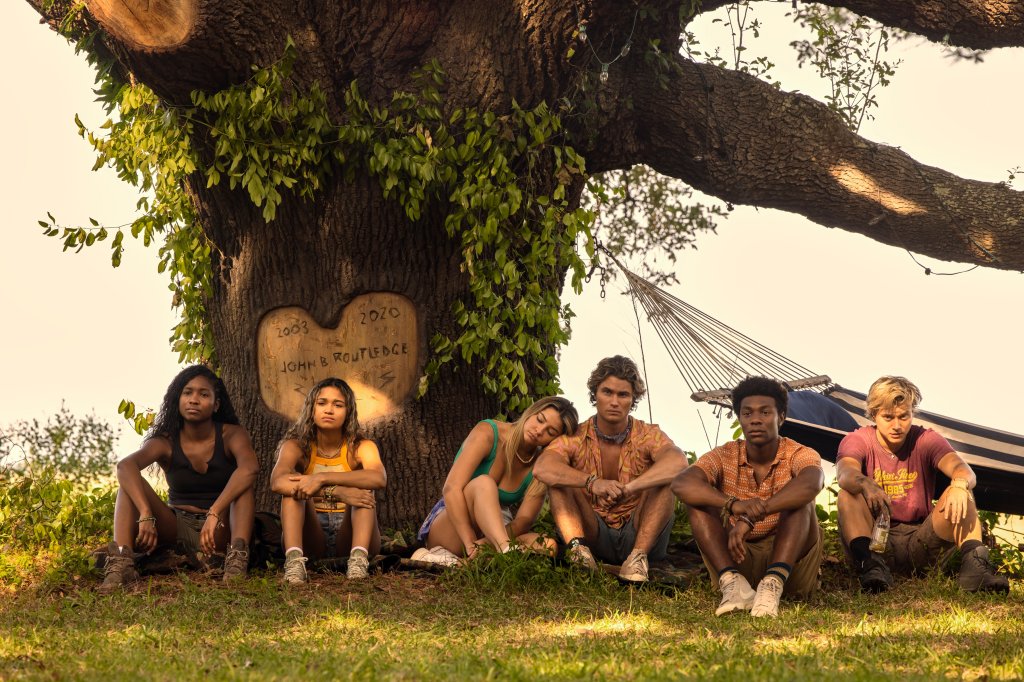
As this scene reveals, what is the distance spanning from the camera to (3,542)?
5.77 metres

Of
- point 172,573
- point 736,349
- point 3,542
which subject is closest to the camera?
point 172,573

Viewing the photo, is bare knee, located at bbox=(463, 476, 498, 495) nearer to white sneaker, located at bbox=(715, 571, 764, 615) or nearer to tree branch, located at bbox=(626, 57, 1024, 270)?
white sneaker, located at bbox=(715, 571, 764, 615)

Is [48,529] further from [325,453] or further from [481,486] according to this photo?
[481,486]

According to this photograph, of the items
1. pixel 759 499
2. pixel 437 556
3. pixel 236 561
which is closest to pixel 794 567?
pixel 759 499

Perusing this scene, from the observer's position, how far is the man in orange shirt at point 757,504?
4.51 meters

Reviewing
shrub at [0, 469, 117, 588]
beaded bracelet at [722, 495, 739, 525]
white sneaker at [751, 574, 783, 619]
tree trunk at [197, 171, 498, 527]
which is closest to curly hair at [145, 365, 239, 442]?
shrub at [0, 469, 117, 588]

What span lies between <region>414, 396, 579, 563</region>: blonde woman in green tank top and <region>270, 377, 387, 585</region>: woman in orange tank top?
323 mm

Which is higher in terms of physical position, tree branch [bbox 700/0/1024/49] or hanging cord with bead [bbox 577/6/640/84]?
tree branch [bbox 700/0/1024/49]

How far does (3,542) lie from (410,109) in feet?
10.0

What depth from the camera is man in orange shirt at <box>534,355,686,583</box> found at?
4852 millimetres

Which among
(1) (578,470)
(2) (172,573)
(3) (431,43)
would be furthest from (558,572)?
(3) (431,43)

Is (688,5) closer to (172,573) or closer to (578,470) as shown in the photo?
(578,470)

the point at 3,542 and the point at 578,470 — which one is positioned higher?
the point at 578,470

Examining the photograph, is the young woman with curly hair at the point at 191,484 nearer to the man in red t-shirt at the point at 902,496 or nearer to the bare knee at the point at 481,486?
the bare knee at the point at 481,486
